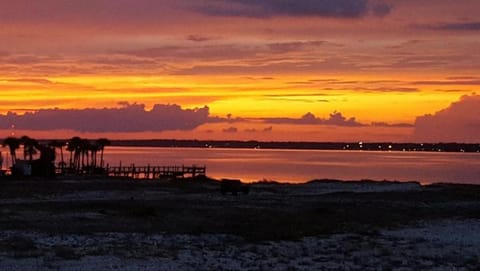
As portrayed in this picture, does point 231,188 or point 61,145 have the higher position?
point 61,145

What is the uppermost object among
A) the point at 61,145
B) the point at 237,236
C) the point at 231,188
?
the point at 61,145

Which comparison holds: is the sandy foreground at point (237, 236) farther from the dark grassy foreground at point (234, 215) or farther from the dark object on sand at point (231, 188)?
the dark object on sand at point (231, 188)

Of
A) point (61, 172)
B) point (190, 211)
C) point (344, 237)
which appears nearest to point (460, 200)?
point (190, 211)

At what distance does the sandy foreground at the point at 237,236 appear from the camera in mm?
21422

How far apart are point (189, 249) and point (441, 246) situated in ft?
26.6

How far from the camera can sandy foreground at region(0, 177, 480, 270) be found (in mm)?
21422

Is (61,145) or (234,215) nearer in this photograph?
(234,215)

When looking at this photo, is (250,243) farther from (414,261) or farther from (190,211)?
(190,211)

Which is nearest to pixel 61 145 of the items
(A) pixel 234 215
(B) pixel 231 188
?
(B) pixel 231 188

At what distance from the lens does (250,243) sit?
25641 millimetres

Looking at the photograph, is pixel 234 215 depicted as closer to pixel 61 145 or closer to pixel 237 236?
pixel 237 236

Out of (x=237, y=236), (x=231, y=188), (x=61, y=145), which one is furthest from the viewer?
(x=61, y=145)

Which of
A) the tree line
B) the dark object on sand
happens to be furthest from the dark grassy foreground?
the tree line

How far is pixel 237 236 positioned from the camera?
27.4 m
